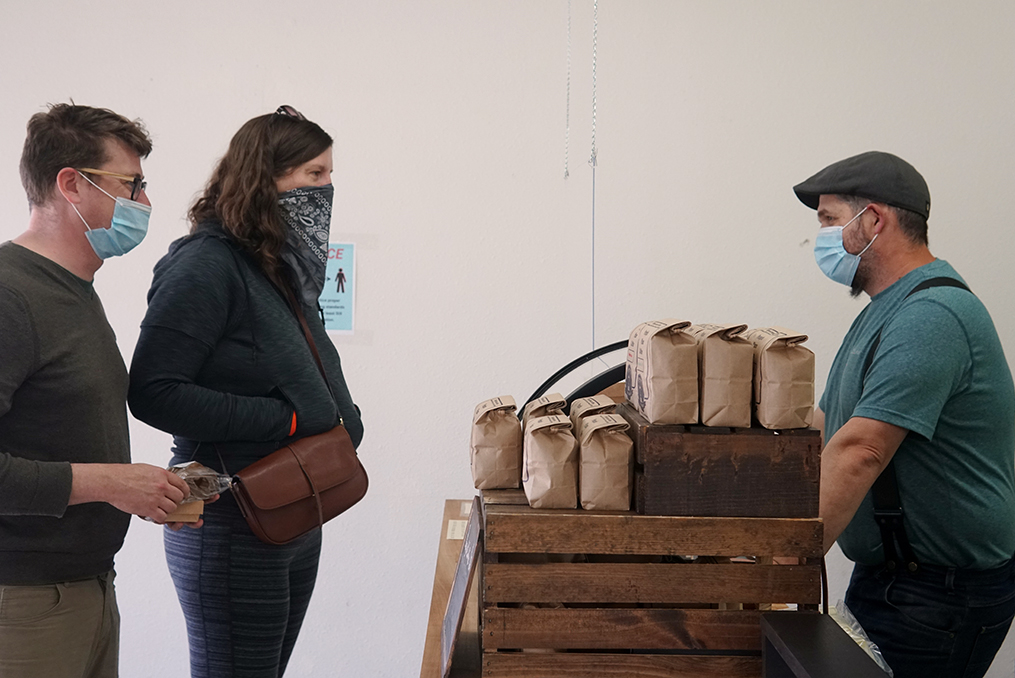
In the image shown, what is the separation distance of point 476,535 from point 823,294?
7.39 feet

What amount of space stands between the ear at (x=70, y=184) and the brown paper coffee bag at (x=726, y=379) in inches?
44.1

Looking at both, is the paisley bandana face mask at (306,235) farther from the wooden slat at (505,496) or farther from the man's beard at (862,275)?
the man's beard at (862,275)

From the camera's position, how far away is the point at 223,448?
1.61m

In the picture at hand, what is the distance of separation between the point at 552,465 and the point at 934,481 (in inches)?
34.7

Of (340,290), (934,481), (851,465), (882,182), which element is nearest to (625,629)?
(851,465)

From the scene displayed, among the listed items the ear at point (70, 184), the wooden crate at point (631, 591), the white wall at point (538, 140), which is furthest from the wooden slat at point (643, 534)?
the white wall at point (538, 140)

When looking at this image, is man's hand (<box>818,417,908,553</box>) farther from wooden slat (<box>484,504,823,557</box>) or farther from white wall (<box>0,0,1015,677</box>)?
white wall (<box>0,0,1015,677</box>)

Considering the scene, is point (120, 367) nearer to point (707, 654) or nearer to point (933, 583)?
point (707, 654)

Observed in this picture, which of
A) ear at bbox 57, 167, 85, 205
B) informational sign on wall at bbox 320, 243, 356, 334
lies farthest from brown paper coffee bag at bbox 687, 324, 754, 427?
informational sign on wall at bbox 320, 243, 356, 334

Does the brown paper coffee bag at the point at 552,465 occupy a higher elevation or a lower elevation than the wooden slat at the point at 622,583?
higher

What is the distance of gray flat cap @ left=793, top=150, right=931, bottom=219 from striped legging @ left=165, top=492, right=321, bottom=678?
142cm

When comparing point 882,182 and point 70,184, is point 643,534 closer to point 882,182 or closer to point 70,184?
point 882,182

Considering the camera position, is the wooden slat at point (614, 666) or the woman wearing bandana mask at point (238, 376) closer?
the wooden slat at point (614, 666)

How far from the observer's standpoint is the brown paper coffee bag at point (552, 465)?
4.05 feet
